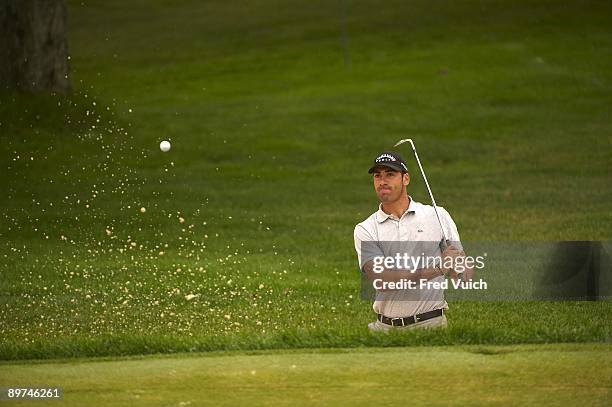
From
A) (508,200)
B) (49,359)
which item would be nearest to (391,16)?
(508,200)

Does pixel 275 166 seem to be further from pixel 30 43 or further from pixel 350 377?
pixel 350 377

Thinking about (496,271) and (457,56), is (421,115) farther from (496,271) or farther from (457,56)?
(496,271)

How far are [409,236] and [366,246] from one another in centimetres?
29

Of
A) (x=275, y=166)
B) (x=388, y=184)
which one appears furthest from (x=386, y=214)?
(x=275, y=166)

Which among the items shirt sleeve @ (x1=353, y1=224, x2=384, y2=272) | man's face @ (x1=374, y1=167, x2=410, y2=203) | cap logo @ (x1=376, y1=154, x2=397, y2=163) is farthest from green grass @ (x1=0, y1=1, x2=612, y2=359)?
cap logo @ (x1=376, y1=154, x2=397, y2=163)

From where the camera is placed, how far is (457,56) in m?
33.0

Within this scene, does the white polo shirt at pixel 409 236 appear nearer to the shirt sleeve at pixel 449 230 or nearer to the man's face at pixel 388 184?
the shirt sleeve at pixel 449 230

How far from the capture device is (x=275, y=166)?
21078 mm

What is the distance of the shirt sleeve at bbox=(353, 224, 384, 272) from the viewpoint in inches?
328

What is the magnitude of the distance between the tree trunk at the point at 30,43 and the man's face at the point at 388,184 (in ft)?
42.2

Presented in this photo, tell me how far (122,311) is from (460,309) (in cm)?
299

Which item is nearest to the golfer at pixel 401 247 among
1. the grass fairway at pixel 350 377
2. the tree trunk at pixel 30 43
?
the grass fairway at pixel 350 377

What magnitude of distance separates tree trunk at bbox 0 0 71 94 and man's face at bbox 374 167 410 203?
507 inches

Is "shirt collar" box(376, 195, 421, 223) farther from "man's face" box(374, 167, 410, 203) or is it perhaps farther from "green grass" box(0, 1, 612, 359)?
"green grass" box(0, 1, 612, 359)
